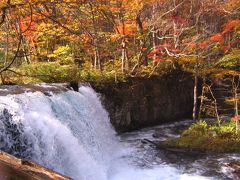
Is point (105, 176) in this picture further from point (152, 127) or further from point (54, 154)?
point (152, 127)

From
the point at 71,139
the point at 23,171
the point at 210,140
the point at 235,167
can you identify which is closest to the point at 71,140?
the point at 71,139

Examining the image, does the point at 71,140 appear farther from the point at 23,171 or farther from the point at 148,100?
the point at 148,100

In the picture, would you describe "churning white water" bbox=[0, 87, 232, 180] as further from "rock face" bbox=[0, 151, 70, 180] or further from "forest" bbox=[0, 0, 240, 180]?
"rock face" bbox=[0, 151, 70, 180]

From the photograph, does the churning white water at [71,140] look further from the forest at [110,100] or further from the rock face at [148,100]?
the rock face at [148,100]

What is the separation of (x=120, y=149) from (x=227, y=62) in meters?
6.06

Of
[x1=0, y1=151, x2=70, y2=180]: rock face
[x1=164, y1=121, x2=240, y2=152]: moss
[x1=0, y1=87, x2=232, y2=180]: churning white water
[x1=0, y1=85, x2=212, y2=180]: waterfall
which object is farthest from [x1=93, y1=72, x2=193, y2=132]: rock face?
[x1=0, y1=151, x2=70, y2=180]: rock face

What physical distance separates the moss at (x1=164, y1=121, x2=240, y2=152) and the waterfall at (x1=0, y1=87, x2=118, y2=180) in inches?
113

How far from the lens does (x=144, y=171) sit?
9.82 metres

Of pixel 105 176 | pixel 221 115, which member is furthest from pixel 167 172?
pixel 221 115

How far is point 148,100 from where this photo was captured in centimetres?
1513

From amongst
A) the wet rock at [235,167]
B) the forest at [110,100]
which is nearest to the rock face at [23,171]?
the forest at [110,100]

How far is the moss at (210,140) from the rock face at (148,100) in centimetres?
255

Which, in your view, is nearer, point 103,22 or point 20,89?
point 20,89

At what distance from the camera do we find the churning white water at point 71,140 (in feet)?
23.2
